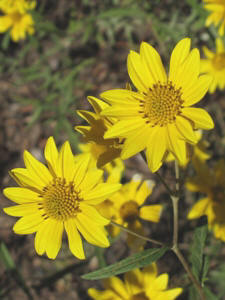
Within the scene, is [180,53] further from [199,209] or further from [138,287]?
[138,287]

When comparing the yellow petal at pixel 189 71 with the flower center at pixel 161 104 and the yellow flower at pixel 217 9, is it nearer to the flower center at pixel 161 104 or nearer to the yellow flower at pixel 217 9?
the flower center at pixel 161 104

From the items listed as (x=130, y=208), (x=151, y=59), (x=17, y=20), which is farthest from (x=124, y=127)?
(x=17, y=20)

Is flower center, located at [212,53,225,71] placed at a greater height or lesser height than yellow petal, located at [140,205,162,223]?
greater


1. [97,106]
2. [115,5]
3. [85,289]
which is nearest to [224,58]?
[115,5]

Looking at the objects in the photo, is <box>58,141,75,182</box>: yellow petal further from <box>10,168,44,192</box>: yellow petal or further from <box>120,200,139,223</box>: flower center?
<box>120,200,139,223</box>: flower center

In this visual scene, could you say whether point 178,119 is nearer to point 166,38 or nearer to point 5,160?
point 166,38

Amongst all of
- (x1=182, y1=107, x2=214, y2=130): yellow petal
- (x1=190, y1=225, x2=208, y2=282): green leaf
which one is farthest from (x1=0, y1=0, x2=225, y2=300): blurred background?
(x1=182, y1=107, x2=214, y2=130): yellow petal

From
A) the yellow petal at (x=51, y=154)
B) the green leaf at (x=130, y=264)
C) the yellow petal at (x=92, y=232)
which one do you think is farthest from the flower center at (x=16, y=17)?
the green leaf at (x=130, y=264)
